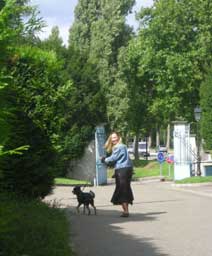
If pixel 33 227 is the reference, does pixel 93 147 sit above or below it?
above

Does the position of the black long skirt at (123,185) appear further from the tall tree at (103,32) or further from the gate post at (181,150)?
the tall tree at (103,32)

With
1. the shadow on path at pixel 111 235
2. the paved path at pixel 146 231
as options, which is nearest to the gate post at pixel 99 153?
the paved path at pixel 146 231

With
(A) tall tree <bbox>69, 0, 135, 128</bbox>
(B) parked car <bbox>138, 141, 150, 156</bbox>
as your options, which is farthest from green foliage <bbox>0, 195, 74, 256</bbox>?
(B) parked car <bbox>138, 141, 150, 156</bbox>

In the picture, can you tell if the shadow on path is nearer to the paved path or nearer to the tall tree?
the paved path

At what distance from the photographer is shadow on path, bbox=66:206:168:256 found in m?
8.25

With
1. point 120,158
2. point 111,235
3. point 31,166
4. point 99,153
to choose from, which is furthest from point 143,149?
point 111,235

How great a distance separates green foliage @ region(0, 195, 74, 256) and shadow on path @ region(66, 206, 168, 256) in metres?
0.45

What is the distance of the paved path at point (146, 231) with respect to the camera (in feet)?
27.5

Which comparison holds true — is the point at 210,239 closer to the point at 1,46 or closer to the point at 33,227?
the point at 33,227

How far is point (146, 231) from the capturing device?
33.9ft

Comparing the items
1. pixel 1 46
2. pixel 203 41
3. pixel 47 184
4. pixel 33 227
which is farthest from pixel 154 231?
pixel 203 41

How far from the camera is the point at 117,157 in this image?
13023 mm

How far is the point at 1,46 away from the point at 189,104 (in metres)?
45.7

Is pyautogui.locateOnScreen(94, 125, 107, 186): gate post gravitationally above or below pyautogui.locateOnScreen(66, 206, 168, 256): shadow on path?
above
